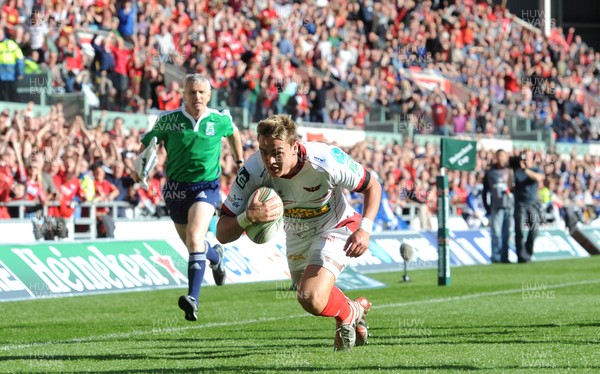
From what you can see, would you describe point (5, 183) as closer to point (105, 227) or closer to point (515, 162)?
point (105, 227)

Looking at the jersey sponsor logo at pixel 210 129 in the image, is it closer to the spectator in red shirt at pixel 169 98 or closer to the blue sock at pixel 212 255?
the blue sock at pixel 212 255

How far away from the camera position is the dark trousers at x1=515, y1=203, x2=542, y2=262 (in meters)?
23.2

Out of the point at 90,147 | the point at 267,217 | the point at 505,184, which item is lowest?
the point at 505,184

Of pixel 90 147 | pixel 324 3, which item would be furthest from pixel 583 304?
pixel 324 3

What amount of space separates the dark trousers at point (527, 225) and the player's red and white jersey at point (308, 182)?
594 inches

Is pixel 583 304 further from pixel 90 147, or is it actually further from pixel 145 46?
pixel 145 46

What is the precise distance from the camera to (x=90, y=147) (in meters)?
19.5

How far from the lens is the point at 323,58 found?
31.1 meters

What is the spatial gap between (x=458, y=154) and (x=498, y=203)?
20.1 feet

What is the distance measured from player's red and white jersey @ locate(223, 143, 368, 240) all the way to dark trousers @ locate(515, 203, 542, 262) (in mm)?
15088

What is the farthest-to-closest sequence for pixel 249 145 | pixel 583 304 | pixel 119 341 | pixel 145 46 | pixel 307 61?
pixel 307 61
pixel 145 46
pixel 249 145
pixel 583 304
pixel 119 341

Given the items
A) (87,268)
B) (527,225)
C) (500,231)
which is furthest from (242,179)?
(527,225)

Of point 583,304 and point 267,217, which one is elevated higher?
point 267,217

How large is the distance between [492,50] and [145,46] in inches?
782
